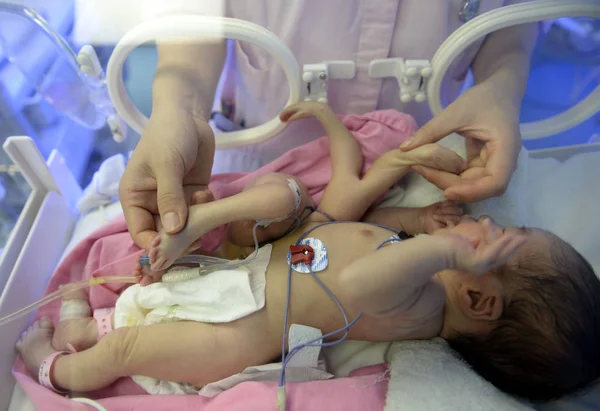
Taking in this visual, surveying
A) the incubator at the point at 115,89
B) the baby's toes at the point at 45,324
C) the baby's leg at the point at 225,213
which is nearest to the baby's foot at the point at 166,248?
the baby's leg at the point at 225,213

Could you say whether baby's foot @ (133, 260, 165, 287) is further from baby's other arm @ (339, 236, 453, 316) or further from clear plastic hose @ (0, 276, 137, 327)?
baby's other arm @ (339, 236, 453, 316)

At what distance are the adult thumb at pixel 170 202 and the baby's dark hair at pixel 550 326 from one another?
0.62 m

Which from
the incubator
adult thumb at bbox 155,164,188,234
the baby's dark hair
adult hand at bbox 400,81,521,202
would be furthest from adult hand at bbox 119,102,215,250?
the baby's dark hair

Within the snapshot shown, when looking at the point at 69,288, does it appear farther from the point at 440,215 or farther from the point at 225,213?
the point at 440,215

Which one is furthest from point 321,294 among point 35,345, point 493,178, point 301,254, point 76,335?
point 35,345

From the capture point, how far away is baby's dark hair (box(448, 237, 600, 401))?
0.81 m

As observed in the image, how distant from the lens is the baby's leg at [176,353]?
0.90 metres

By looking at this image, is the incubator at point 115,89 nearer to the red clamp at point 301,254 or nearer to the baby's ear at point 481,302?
the red clamp at point 301,254

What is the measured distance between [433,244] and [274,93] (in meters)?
0.58

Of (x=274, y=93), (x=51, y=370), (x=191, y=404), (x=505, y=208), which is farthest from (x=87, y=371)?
(x=505, y=208)

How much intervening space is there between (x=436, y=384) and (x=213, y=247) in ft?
1.90

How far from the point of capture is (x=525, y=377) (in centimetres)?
86

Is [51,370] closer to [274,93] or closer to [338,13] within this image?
[274,93]

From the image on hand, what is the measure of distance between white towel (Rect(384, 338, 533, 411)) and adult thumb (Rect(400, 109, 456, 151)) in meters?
0.45
